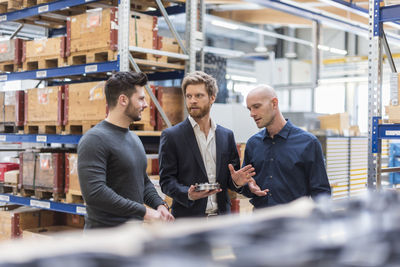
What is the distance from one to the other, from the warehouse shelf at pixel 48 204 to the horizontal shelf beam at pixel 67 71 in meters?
1.70

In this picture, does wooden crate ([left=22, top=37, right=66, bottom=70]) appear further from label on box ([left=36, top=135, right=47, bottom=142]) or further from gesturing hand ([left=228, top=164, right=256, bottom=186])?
gesturing hand ([left=228, top=164, right=256, bottom=186])

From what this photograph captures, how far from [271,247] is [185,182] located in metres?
2.91

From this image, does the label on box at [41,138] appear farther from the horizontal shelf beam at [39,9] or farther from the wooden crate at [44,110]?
the horizontal shelf beam at [39,9]

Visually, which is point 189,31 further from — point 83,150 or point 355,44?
point 355,44

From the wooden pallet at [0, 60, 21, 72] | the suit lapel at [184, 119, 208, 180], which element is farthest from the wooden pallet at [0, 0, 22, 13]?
the suit lapel at [184, 119, 208, 180]

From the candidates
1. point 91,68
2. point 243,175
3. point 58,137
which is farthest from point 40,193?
point 243,175

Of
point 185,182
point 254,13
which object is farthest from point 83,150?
point 254,13

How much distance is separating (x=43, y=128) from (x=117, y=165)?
3443mm

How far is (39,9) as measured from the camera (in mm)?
6672

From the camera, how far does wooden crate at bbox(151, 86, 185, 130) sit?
5.88 meters

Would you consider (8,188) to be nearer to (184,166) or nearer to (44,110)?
(44,110)

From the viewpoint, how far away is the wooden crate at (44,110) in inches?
244

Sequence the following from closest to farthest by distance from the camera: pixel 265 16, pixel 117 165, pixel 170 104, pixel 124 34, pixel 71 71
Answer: pixel 117 165 → pixel 124 34 → pixel 170 104 → pixel 71 71 → pixel 265 16

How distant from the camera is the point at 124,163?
352 cm
